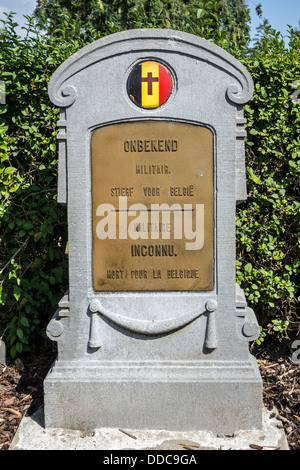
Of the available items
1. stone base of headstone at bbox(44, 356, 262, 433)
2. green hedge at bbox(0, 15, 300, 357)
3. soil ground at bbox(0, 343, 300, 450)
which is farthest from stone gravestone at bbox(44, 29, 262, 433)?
green hedge at bbox(0, 15, 300, 357)

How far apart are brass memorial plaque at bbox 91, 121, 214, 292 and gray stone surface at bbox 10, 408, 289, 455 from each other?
997mm

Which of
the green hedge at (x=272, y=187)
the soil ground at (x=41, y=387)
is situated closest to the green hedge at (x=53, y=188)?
the green hedge at (x=272, y=187)

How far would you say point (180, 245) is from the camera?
3.20m

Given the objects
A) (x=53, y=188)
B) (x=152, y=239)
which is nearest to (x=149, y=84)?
(x=152, y=239)

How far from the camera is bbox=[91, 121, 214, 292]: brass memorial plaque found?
122 inches

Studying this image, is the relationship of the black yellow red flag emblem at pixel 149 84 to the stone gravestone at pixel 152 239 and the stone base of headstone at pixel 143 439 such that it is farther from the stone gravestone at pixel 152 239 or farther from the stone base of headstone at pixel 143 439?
the stone base of headstone at pixel 143 439

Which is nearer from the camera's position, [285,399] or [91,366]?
[91,366]

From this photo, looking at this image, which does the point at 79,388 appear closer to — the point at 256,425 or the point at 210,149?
the point at 256,425

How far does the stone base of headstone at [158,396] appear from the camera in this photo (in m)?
3.11

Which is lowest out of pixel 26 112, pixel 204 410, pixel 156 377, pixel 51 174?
pixel 204 410

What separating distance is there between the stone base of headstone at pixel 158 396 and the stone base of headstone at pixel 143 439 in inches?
1.9
